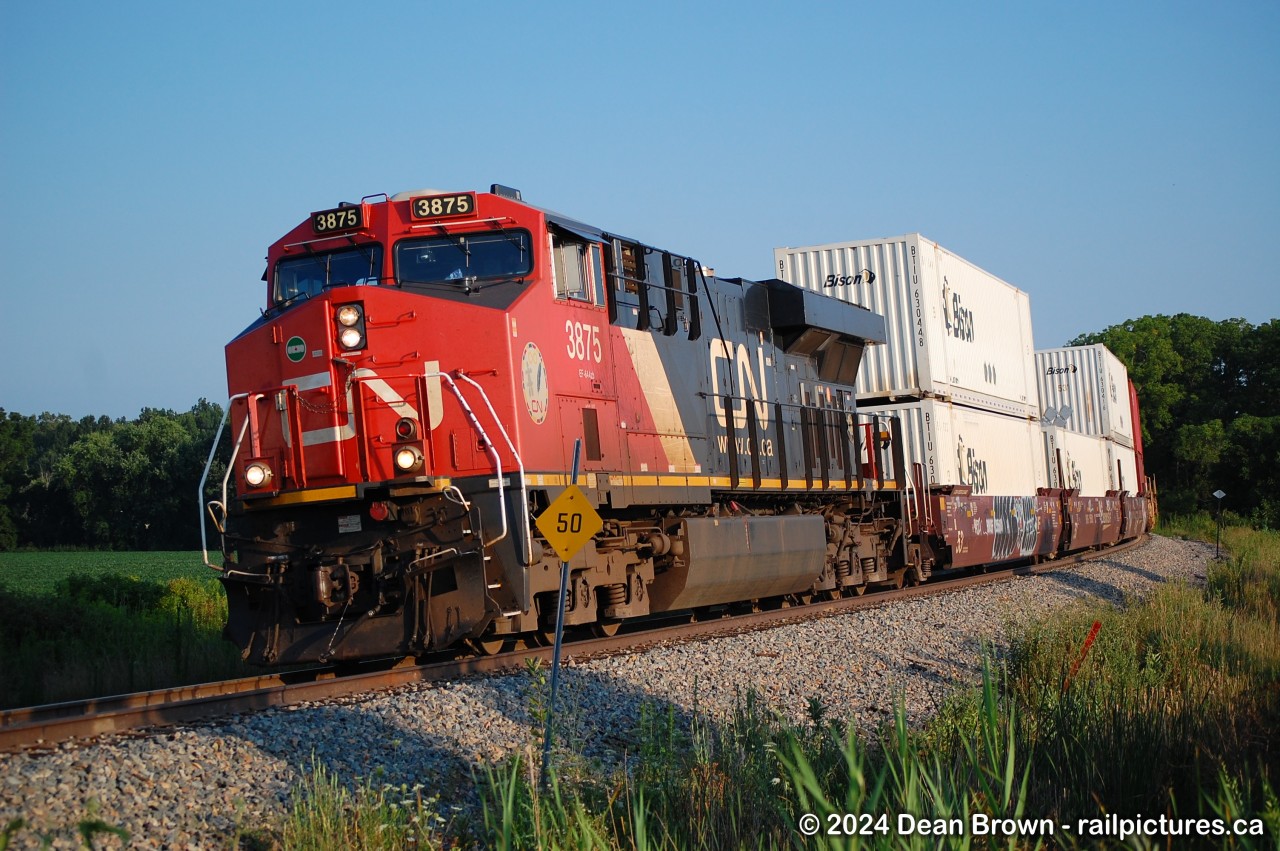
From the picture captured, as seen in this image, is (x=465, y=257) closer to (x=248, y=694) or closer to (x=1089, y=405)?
(x=248, y=694)

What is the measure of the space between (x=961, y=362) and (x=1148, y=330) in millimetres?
61927

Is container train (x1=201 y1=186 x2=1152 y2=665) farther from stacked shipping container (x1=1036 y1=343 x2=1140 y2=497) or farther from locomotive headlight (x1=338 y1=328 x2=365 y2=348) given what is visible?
stacked shipping container (x1=1036 y1=343 x2=1140 y2=497)

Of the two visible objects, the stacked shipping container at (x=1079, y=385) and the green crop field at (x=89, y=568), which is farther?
the stacked shipping container at (x=1079, y=385)

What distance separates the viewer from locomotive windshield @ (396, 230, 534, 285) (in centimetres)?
1018

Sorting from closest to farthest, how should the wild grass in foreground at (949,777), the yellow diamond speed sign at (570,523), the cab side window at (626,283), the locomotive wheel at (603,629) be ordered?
the wild grass in foreground at (949,777) → the yellow diamond speed sign at (570,523) → the cab side window at (626,283) → the locomotive wheel at (603,629)

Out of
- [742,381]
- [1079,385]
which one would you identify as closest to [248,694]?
[742,381]

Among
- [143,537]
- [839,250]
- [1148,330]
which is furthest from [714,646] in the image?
[1148,330]

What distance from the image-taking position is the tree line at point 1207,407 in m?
56.7

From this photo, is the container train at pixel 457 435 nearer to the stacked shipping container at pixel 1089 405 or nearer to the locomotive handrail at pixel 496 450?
the locomotive handrail at pixel 496 450

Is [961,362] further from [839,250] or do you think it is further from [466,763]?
[466,763]

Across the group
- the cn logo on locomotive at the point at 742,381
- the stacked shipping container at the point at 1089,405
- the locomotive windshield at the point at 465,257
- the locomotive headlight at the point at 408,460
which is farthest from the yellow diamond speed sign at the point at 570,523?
the stacked shipping container at the point at 1089,405

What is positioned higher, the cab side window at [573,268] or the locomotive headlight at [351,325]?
the cab side window at [573,268]

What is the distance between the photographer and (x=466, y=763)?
6414 mm

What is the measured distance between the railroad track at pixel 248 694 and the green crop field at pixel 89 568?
18546mm
